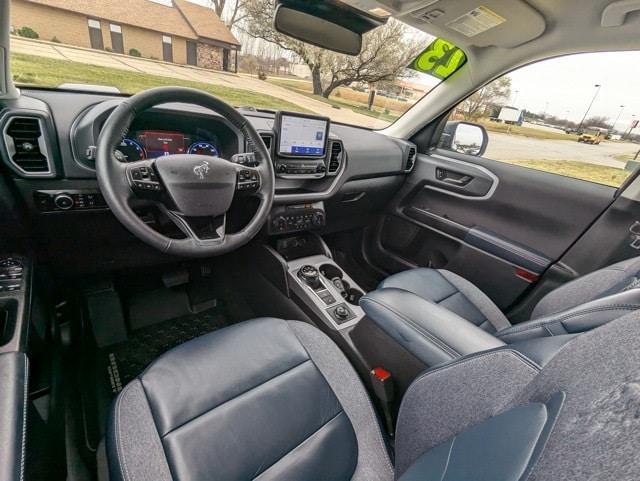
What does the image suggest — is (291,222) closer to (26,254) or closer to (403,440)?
(26,254)

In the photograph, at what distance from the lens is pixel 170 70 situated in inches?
60.9

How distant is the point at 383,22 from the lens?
4.62 feet

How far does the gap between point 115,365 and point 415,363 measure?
1.33 metres

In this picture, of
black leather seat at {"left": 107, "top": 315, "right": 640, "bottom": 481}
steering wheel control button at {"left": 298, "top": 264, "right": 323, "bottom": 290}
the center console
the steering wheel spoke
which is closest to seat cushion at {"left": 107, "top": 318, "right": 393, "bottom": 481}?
black leather seat at {"left": 107, "top": 315, "right": 640, "bottom": 481}

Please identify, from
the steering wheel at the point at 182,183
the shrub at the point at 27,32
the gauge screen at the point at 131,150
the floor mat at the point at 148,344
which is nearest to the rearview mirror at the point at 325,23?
the steering wheel at the point at 182,183

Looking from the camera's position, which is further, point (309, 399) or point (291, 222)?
point (291, 222)

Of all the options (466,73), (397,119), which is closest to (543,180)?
(466,73)

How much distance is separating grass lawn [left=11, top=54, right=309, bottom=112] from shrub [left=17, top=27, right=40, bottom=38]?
68mm

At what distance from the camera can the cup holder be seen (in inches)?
65.7

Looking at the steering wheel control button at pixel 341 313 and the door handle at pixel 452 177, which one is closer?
the steering wheel control button at pixel 341 313

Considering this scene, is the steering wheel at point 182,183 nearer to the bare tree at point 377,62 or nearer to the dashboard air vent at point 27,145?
the dashboard air vent at point 27,145

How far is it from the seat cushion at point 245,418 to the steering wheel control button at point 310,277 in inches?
23.1

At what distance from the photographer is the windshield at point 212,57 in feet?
4.28

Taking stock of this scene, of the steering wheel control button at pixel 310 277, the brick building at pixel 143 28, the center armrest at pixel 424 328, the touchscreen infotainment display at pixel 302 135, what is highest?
the brick building at pixel 143 28
